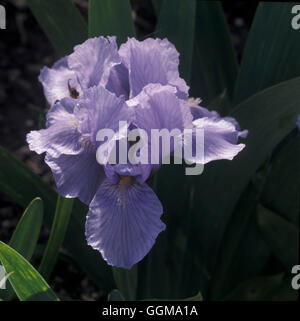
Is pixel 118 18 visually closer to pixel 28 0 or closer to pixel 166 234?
pixel 28 0

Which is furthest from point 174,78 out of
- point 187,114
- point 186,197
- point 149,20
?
point 149,20

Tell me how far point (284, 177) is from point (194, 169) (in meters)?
0.21

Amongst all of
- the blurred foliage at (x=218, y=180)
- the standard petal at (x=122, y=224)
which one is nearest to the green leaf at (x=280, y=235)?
the blurred foliage at (x=218, y=180)

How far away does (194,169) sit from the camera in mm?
1048

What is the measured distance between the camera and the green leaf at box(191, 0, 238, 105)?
1236 millimetres

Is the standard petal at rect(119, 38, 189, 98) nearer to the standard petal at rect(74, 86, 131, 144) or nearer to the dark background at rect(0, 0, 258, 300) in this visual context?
the standard petal at rect(74, 86, 131, 144)

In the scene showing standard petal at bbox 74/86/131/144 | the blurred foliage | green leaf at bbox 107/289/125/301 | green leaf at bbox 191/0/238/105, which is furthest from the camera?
green leaf at bbox 191/0/238/105

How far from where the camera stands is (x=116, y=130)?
2.56ft

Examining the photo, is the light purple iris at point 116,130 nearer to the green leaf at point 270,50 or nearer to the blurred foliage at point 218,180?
the blurred foliage at point 218,180

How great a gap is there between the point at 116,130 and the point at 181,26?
0.40m

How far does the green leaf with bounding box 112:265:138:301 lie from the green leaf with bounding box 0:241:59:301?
16cm

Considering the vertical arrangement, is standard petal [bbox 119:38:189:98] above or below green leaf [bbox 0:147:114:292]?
above

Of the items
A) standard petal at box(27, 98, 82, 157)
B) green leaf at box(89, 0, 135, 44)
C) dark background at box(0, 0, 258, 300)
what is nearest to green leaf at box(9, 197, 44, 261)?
standard petal at box(27, 98, 82, 157)
